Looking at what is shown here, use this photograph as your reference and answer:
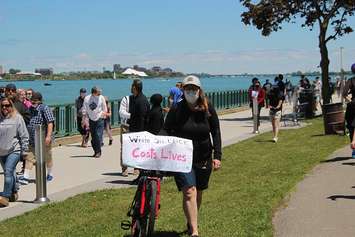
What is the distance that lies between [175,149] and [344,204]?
314cm

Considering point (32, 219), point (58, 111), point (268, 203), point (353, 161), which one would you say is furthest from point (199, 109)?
point (58, 111)

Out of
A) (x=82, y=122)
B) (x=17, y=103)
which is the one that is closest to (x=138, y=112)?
(x=17, y=103)

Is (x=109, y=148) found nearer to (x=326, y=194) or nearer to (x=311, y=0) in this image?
(x=326, y=194)

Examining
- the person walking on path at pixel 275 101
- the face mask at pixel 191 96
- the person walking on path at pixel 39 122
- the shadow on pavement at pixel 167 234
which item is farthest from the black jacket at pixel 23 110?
the person walking on path at pixel 275 101

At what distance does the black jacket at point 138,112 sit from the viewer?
11070mm

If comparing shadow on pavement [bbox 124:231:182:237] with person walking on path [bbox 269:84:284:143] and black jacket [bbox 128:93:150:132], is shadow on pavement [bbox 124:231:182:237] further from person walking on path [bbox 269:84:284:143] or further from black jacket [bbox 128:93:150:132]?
person walking on path [bbox 269:84:284:143]

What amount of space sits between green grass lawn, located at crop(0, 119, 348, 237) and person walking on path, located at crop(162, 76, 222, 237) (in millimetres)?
561

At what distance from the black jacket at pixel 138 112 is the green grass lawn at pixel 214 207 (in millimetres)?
1090

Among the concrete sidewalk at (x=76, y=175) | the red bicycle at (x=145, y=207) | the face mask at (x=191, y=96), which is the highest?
the face mask at (x=191, y=96)

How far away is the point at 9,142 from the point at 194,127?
4.04m

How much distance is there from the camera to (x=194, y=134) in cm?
645

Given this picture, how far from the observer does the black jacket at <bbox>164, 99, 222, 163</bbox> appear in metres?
6.45

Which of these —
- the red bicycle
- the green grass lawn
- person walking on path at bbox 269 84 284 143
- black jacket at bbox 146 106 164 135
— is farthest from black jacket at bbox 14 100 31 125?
person walking on path at bbox 269 84 284 143

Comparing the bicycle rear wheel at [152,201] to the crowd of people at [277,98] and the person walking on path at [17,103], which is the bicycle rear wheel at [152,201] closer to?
the person walking on path at [17,103]
